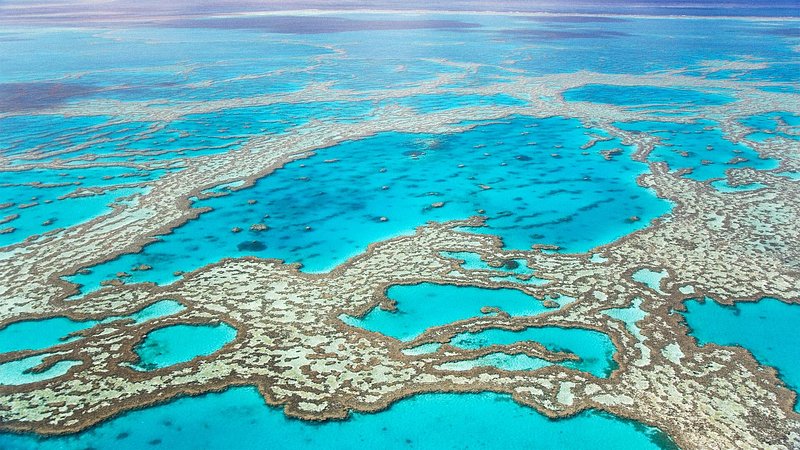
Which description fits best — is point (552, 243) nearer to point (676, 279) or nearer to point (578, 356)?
point (676, 279)

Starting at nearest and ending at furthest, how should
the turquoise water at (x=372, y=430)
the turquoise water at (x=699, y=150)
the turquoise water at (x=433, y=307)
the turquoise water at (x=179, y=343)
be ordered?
the turquoise water at (x=372, y=430) → the turquoise water at (x=179, y=343) → the turquoise water at (x=433, y=307) → the turquoise water at (x=699, y=150)

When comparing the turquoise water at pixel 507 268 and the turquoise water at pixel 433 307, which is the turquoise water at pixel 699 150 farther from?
the turquoise water at pixel 433 307

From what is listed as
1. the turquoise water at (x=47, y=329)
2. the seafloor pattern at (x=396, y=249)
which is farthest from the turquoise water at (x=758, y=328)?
the turquoise water at (x=47, y=329)

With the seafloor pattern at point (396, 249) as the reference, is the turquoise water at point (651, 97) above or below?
above

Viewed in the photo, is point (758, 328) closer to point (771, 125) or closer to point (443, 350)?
point (443, 350)

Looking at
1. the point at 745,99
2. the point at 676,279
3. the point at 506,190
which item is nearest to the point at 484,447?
the point at 676,279

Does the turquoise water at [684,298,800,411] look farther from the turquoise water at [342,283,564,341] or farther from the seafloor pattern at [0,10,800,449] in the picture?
the turquoise water at [342,283,564,341]

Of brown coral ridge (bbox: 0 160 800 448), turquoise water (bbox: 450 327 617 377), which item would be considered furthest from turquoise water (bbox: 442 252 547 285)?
turquoise water (bbox: 450 327 617 377)
